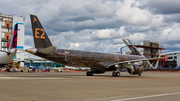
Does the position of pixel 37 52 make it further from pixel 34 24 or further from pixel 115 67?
pixel 115 67

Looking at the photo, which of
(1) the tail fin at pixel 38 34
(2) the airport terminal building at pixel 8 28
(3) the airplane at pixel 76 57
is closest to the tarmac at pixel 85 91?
(3) the airplane at pixel 76 57

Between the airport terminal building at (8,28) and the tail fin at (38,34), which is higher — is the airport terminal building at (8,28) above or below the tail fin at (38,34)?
above

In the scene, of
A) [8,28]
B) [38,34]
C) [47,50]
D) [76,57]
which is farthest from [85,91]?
[8,28]

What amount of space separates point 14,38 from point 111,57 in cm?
2145

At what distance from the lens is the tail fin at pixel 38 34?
2475 centimetres

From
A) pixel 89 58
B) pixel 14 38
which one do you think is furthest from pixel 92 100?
pixel 14 38

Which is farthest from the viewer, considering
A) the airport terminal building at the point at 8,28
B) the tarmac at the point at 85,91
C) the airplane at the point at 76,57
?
the airport terminal building at the point at 8,28

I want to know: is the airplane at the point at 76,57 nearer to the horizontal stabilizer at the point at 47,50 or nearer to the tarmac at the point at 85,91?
the horizontal stabilizer at the point at 47,50

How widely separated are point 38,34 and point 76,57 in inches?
243

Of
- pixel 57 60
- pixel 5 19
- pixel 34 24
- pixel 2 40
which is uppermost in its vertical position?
pixel 5 19

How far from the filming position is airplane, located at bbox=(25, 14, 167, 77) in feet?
81.2

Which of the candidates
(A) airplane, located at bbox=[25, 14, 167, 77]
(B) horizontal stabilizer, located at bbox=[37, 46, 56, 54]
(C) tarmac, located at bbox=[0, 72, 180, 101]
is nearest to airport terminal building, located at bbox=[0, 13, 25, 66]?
(A) airplane, located at bbox=[25, 14, 167, 77]

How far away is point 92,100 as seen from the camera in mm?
8062

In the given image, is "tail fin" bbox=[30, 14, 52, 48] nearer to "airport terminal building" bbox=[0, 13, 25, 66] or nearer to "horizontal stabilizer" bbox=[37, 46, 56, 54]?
"horizontal stabilizer" bbox=[37, 46, 56, 54]
